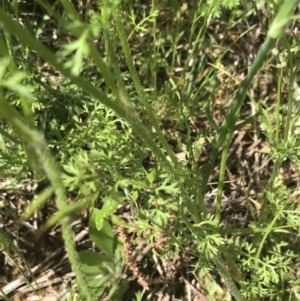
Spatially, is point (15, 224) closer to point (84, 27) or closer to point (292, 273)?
point (292, 273)

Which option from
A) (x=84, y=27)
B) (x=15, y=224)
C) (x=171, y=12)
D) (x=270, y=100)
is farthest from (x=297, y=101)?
(x=84, y=27)

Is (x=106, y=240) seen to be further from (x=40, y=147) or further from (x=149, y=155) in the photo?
(x=40, y=147)

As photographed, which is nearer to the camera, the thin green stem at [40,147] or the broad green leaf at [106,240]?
the thin green stem at [40,147]

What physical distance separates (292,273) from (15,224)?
1269mm

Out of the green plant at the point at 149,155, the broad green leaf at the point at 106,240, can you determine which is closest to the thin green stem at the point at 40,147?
the green plant at the point at 149,155

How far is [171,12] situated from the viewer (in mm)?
2729

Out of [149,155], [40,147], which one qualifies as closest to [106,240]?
[149,155]

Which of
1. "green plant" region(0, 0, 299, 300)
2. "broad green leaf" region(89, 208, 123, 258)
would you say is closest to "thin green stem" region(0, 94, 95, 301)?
"green plant" region(0, 0, 299, 300)

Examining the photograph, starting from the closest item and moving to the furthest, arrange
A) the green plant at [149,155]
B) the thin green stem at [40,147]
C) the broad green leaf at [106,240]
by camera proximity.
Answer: the thin green stem at [40,147] → the green plant at [149,155] → the broad green leaf at [106,240]

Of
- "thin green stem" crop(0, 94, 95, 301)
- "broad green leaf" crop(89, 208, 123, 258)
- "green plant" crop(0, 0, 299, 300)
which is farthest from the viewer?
"broad green leaf" crop(89, 208, 123, 258)

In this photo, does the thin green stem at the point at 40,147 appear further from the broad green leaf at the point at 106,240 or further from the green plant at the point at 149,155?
the broad green leaf at the point at 106,240

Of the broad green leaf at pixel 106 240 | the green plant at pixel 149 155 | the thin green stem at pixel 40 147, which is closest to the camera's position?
the thin green stem at pixel 40 147

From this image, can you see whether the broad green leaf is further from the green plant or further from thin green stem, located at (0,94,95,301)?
thin green stem, located at (0,94,95,301)

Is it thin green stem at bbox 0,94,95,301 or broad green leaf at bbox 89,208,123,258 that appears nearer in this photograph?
thin green stem at bbox 0,94,95,301
